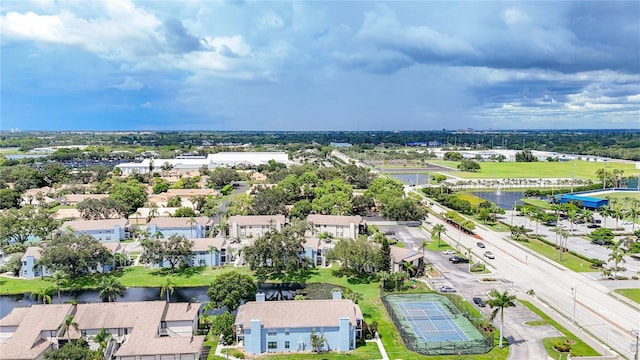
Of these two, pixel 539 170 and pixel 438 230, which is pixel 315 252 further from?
pixel 539 170

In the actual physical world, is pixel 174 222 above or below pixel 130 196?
below

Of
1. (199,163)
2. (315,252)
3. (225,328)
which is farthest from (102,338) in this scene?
(199,163)

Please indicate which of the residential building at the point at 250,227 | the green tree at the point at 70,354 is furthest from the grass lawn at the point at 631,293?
the green tree at the point at 70,354

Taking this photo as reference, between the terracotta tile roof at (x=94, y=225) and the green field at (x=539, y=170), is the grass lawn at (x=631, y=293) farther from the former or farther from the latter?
the green field at (x=539, y=170)

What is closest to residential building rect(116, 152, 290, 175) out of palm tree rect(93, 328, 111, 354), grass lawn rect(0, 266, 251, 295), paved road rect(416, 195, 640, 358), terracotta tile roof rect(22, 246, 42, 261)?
terracotta tile roof rect(22, 246, 42, 261)

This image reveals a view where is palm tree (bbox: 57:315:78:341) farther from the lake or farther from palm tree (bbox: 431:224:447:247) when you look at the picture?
the lake

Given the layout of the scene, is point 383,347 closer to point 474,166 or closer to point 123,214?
point 123,214

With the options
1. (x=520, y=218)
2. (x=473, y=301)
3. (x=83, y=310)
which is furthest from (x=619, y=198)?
(x=83, y=310)
